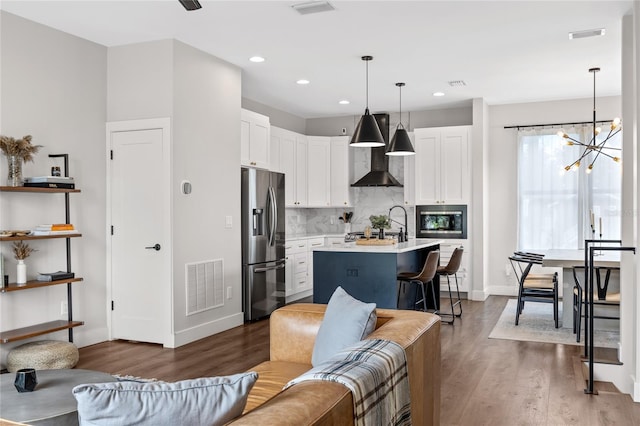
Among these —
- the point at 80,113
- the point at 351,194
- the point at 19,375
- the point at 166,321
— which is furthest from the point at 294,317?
→ the point at 351,194

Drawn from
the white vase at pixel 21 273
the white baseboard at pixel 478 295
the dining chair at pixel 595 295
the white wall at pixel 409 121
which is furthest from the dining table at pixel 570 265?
the white vase at pixel 21 273

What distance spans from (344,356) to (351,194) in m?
7.15

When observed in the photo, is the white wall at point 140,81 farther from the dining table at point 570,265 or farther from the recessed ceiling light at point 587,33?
the dining table at point 570,265

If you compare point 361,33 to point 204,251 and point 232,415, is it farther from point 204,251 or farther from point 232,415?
point 232,415

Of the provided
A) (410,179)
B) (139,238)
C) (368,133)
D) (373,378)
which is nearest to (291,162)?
(410,179)

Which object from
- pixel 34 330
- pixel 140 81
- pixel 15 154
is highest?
pixel 140 81

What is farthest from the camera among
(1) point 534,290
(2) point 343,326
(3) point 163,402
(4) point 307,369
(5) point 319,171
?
(5) point 319,171

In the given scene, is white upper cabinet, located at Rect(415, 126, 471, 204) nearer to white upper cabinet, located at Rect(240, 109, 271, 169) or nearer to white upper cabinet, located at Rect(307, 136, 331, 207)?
white upper cabinet, located at Rect(307, 136, 331, 207)

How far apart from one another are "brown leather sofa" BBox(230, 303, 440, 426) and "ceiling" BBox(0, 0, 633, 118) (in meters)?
2.57

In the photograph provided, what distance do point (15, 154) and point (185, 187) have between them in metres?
1.46

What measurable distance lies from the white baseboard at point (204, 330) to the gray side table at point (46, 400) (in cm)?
219

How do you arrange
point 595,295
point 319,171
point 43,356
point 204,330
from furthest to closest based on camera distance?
point 319,171
point 204,330
point 595,295
point 43,356

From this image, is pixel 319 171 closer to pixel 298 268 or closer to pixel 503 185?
pixel 298 268

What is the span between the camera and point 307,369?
2758mm
